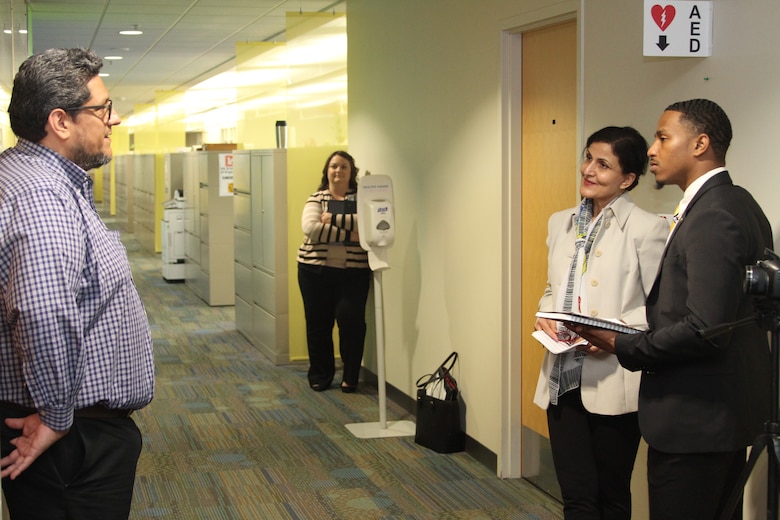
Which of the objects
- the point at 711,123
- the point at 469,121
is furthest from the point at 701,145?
the point at 469,121

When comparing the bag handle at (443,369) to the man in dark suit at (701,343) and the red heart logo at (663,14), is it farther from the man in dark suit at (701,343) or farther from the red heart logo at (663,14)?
the man in dark suit at (701,343)

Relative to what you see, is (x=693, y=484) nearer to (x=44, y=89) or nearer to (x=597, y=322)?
(x=597, y=322)

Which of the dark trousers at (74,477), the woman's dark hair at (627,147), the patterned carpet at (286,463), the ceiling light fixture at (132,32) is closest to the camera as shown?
the dark trousers at (74,477)

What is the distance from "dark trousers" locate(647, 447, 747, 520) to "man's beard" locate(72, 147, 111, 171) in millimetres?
1685

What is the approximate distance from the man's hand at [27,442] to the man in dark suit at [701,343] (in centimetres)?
153

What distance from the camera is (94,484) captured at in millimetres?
2301

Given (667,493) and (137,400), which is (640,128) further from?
(137,400)

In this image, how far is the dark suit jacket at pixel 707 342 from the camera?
2.43m

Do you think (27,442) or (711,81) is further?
(711,81)

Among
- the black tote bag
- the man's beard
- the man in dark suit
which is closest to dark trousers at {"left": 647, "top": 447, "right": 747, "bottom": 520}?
the man in dark suit

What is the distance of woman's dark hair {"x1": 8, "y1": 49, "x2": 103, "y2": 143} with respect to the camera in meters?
2.23

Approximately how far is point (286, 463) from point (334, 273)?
190 centimetres

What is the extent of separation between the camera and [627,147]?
3.09m

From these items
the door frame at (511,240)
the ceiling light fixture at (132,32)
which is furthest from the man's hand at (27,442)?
the ceiling light fixture at (132,32)
